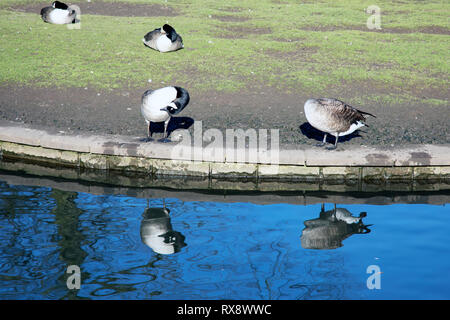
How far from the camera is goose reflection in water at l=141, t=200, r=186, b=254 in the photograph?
225 inches

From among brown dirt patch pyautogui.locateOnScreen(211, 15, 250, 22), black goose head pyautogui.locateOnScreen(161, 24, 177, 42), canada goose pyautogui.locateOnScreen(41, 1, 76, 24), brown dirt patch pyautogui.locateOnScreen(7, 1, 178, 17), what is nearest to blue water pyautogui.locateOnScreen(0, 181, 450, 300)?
black goose head pyautogui.locateOnScreen(161, 24, 177, 42)

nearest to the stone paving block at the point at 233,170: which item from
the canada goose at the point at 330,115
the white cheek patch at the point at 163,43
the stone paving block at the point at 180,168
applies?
the stone paving block at the point at 180,168

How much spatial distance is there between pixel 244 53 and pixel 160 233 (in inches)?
296

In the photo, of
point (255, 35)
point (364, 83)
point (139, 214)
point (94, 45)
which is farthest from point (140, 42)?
point (139, 214)

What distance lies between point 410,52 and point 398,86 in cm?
302

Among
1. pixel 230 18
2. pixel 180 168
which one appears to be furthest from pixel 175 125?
pixel 230 18

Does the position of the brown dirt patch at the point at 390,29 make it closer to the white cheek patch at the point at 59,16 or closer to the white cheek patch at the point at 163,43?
the white cheek patch at the point at 163,43

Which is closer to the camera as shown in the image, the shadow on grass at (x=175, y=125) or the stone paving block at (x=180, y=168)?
the stone paving block at (x=180, y=168)

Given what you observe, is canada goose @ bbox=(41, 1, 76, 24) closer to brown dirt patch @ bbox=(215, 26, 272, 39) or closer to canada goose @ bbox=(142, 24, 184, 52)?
canada goose @ bbox=(142, 24, 184, 52)

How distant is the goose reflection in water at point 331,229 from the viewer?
587 cm

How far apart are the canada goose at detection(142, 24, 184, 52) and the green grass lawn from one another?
186 mm

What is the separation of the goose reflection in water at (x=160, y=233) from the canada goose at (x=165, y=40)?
21.9 ft

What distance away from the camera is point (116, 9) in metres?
18.4
